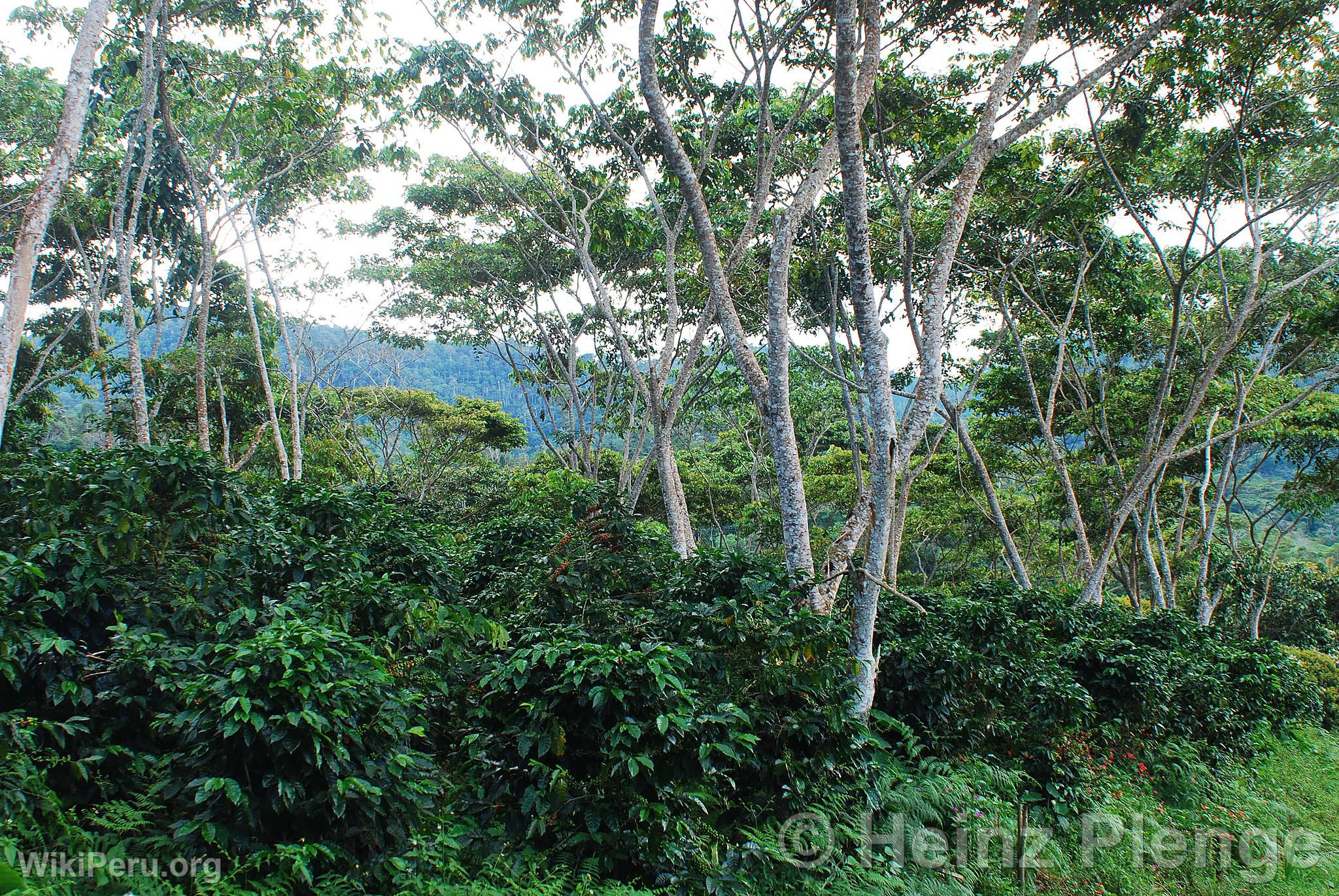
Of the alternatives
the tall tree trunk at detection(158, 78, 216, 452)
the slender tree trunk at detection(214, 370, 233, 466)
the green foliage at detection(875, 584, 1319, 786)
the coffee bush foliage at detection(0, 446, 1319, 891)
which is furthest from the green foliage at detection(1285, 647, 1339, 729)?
the slender tree trunk at detection(214, 370, 233, 466)

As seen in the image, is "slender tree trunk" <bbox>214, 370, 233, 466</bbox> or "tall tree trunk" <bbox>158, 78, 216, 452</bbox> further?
"slender tree trunk" <bbox>214, 370, 233, 466</bbox>

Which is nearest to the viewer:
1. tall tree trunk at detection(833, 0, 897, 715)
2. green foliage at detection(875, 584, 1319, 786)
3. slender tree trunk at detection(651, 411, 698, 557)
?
tall tree trunk at detection(833, 0, 897, 715)

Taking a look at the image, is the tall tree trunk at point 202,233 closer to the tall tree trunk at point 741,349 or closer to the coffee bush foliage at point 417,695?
the coffee bush foliage at point 417,695

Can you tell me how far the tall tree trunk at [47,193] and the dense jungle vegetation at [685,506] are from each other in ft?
0.10

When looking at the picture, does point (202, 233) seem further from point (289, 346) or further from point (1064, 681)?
point (1064, 681)

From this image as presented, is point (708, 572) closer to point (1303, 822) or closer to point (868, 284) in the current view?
point (868, 284)

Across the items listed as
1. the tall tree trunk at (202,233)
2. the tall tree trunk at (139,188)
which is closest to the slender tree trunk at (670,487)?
the tall tree trunk at (139,188)

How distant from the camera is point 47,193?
197 inches

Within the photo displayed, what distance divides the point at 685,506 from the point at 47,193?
21.3 feet

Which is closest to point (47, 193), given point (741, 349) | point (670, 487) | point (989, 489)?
point (741, 349)

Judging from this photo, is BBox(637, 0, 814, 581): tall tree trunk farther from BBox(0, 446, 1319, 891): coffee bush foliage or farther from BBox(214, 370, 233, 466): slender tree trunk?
BBox(214, 370, 233, 466): slender tree trunk

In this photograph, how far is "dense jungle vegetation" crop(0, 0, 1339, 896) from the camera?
2812 mm

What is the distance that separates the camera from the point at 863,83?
16.3 feet

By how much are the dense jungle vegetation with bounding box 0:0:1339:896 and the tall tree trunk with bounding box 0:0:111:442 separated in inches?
1.2
